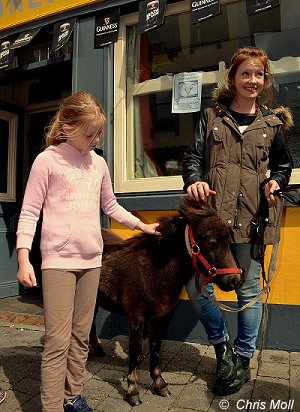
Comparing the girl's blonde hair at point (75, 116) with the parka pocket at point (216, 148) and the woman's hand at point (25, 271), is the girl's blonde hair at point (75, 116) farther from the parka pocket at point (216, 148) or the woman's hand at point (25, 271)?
the parka pocket at point (216, 148)

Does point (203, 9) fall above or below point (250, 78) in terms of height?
above

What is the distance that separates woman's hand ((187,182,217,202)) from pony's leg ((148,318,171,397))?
101 centimetres

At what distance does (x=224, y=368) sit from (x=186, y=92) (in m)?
2.85

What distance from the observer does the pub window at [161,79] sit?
4184 mm

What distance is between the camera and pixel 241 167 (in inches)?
107

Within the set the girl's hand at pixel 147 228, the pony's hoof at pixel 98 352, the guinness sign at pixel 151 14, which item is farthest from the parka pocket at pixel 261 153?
the pony's hoof at pixel 98 352

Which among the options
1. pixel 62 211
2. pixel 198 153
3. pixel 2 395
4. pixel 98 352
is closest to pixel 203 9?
pixel 198 153

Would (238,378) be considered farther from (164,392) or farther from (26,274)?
(26,274)

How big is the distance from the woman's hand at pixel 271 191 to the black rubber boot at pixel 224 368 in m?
1.22

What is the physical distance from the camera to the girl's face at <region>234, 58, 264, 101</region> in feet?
8.90

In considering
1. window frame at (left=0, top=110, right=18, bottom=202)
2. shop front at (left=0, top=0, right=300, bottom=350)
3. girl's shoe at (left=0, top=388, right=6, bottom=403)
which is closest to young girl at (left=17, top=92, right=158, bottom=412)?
girl's shoe at (left=0, top=388, right=6, bottom=403)

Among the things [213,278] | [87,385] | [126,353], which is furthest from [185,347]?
[213,278]

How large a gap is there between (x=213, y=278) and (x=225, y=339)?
824 mm

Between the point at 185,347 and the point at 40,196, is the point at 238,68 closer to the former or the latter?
the point at 40,196
